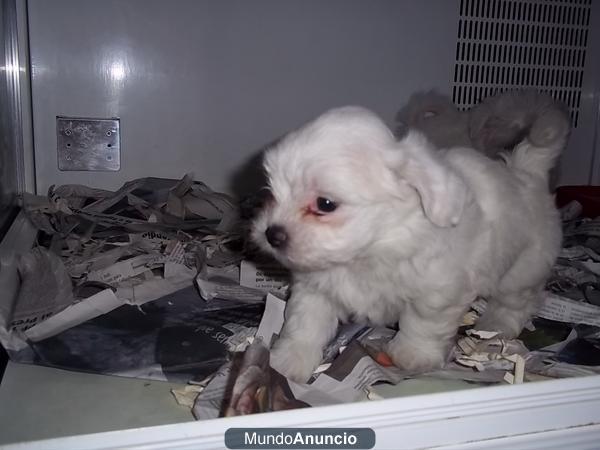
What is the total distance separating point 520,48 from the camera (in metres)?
2.50

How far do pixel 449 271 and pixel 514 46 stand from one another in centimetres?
161

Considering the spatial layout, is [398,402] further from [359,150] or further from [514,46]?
[514,46]

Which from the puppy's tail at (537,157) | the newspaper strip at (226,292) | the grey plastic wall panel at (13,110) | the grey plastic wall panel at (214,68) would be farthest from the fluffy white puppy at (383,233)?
the grey plastic wall panel at (13,110)

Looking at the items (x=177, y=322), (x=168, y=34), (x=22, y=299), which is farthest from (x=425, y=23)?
(x=22, y=299)

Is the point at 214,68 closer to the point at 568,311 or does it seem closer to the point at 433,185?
the point at 433,185

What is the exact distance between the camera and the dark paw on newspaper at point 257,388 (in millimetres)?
1003

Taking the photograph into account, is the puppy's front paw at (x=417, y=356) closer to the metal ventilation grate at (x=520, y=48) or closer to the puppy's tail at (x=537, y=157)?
the puppy's tail at (x=537, y=157)

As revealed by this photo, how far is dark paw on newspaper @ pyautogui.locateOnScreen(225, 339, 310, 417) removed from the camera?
3.29ft

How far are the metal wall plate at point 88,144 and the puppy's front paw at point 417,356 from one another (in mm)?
1540

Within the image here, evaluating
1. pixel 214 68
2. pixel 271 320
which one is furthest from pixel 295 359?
pixel 214 68

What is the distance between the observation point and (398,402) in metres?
0.91

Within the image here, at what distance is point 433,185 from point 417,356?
42 cm

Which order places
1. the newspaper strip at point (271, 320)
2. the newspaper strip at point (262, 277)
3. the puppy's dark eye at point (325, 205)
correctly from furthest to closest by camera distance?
the newspaper strip at point (262, 277)
the newspaper strip at point (271, 320)
the puppy's dark eye at point (325, 205)

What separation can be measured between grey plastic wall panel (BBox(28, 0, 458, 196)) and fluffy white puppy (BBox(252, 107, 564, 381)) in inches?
38.8
